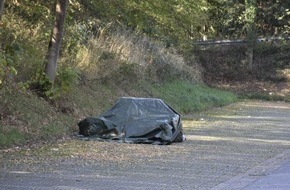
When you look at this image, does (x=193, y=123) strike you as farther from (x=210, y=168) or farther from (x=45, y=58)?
(x=210, y=168)

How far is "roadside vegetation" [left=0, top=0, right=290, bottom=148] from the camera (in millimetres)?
15875

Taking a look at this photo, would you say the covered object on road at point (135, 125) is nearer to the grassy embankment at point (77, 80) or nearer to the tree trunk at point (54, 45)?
the grassy embankment at point (77, 80)

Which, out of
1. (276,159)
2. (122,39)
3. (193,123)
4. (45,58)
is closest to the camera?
(276,159)

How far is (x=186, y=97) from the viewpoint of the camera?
28.5m

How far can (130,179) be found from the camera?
1044cm

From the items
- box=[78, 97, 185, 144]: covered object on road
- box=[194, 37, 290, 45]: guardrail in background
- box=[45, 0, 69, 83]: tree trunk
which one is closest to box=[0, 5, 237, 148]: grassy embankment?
box=[45, 0, 69, 83]: tree trunk

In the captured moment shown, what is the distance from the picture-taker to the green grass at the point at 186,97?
26.8m

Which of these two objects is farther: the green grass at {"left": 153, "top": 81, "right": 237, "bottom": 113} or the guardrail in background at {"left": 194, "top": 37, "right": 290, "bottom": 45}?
the guardrail in background at {"left": 194, "top": 37, "right": 290, "bottom": 45}

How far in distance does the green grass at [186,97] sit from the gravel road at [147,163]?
829cm

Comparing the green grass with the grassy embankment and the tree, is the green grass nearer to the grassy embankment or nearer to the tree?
Result: the grassy embankment

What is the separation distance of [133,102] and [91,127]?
1505 mm

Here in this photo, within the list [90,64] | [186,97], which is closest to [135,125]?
[90,64]

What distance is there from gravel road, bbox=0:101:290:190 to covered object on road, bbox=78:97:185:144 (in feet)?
1.67

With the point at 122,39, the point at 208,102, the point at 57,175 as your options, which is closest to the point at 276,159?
the point at 57,175
